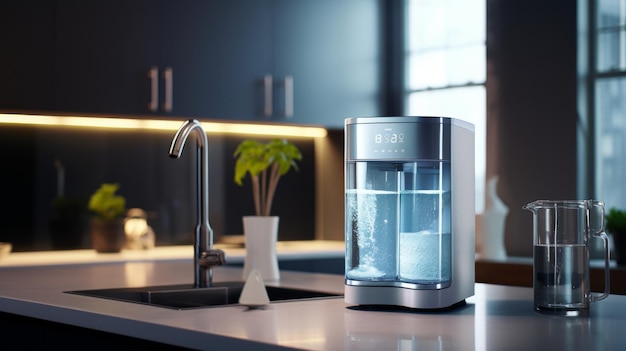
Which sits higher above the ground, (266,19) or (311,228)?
(266,19)

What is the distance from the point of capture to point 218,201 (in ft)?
16.2

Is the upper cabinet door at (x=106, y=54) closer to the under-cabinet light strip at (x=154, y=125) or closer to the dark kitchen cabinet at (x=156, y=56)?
the dark kitchen cabinet at (x=156, y=56)

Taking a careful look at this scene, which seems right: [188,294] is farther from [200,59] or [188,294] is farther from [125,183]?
[125,183]

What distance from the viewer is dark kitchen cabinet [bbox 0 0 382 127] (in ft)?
12.9

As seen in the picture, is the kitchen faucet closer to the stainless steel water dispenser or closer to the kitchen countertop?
the kitchen countertop

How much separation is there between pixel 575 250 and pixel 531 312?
150 mm

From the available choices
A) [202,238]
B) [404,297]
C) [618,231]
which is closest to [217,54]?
[618,231]

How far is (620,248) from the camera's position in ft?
12.6

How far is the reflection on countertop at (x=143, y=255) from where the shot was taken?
3.87 metres

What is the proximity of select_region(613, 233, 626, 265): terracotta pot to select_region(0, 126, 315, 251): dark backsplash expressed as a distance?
6.30ft

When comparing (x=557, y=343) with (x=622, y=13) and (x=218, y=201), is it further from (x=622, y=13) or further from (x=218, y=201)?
(x=218, y=201)

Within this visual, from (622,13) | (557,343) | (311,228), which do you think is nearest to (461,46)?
(622,13)

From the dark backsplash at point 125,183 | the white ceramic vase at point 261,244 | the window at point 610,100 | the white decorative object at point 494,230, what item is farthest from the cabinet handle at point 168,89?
the window at point 610,100

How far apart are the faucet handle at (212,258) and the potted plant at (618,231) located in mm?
2125
